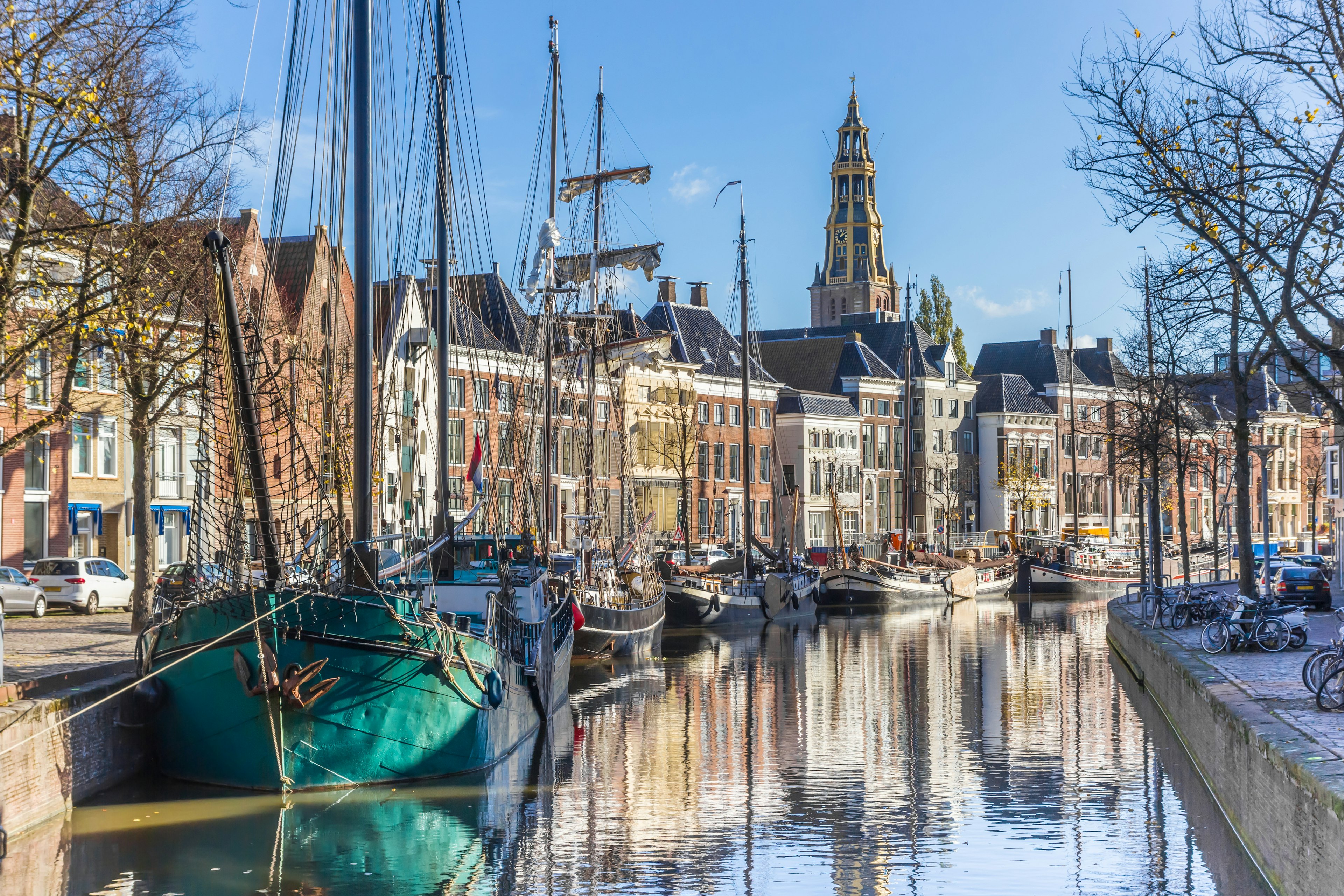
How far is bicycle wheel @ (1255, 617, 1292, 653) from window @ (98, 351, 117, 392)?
2141cm

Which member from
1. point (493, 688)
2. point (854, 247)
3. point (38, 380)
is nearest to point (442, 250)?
point (38, 380)

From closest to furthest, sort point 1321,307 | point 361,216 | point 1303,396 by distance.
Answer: point 1321,307 → point 361,216 → point 1303,396

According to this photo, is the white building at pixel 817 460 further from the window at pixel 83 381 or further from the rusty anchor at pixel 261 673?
the rusty anchor at pixel 261 673

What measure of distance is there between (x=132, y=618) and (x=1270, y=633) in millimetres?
22802

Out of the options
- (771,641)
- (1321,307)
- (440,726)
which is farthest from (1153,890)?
(771,641)

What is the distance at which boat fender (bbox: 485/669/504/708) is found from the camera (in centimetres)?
2131

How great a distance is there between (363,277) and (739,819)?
8472 millimetres

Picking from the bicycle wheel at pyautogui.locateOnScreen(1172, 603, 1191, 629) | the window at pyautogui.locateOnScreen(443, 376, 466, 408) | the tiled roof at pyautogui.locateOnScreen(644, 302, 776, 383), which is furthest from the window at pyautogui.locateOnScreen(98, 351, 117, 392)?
the tiled roof at pyautogui.locateOnScreen(644, 302, 776, 383)

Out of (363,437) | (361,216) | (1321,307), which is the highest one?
(361,216)

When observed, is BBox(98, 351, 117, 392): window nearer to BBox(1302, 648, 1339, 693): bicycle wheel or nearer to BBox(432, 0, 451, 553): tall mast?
BBox(432, 0, 451, 553): tall mast

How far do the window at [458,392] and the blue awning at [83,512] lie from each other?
17836mm

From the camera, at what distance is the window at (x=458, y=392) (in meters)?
65.4

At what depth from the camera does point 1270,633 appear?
87.2ft

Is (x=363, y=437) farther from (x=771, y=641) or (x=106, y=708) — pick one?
(x=771, y=641)
